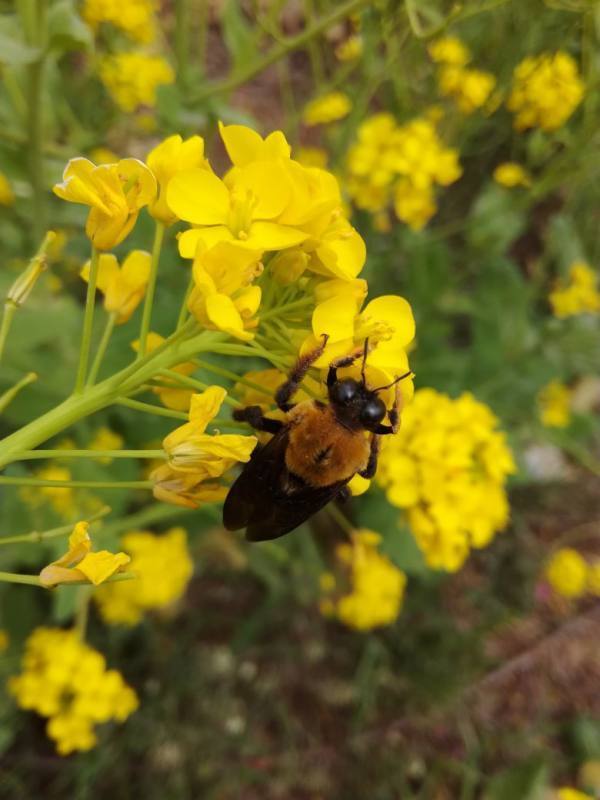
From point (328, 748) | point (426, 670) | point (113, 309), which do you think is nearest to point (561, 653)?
point (426, 670)

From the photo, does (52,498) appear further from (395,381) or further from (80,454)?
(395,381)

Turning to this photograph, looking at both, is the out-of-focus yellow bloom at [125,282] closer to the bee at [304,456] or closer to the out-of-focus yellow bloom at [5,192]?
the bee at [304,456]

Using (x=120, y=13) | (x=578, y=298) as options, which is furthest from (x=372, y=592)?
(x=120, y=13)

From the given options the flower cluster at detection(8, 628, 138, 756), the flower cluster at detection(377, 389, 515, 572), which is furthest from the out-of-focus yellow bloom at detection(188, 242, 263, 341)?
the flower cluster at detection(8, 628, 138, 756)

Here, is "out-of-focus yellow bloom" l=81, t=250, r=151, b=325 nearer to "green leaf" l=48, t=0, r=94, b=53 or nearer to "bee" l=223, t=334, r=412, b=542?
"bee" l=223, t=334, r=412, b=542

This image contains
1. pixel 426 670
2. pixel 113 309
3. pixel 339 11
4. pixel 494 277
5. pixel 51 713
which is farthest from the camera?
pixel 494 277

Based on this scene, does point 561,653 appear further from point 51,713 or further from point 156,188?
point 156,188
